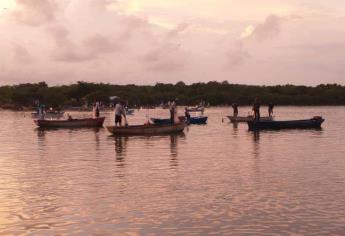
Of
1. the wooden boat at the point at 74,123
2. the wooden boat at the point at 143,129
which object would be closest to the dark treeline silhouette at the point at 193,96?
the wooden boat at the point at 74,123

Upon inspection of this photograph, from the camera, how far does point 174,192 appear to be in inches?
636

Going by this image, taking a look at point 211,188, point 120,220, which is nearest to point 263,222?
point 120,220

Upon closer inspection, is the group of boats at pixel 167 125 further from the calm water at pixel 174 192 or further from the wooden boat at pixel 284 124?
the calm water at pixel 174 192

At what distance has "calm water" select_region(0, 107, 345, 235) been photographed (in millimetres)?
12320

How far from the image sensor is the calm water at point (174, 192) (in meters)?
12.3

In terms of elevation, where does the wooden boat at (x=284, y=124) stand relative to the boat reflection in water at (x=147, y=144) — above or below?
above

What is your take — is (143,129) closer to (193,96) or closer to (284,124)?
(284,124)

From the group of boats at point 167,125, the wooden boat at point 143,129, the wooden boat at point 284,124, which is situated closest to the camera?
the wooden boat at point 143,129

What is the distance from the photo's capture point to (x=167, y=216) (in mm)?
13133

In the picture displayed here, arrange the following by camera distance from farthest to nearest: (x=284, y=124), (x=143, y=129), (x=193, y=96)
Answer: (x=193, y=96) → (x=284, y=124) → (x=143, y=129)

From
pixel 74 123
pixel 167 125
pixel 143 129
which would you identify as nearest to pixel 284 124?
pixel 167 125

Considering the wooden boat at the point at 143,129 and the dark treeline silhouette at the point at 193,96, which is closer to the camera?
the wooden boat at the point at 143,129

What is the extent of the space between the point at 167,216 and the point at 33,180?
7368mm

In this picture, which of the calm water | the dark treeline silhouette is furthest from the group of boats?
the dark treeline silhouette
